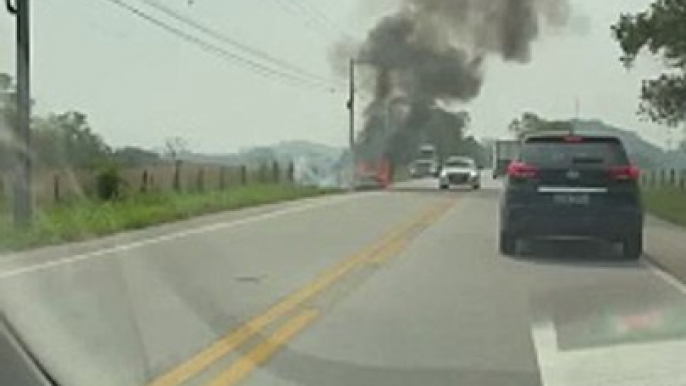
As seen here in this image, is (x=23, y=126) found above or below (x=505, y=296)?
above

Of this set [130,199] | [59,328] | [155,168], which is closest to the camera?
[59,328]

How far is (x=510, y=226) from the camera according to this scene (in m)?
20.3

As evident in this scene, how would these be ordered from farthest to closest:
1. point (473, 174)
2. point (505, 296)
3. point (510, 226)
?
point (473, 174)
point (510, 226)
point (505, 296)

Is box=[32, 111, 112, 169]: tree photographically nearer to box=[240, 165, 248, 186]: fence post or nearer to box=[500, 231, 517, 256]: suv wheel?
box=[500, 231, 517, 256]: suv wheel

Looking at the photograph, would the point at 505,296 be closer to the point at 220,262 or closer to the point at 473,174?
the point at 220,262

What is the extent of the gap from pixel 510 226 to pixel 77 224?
30.7ft

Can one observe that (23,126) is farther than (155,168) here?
No

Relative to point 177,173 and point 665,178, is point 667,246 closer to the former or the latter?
point 177,173

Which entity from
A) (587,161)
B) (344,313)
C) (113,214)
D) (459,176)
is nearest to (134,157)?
(113,214)

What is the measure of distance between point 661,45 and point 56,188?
26871 mm

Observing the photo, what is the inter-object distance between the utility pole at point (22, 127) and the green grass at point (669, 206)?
12763 millimetres

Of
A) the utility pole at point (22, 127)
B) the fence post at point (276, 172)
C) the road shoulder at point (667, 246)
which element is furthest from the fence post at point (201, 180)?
the utility pole at point (22, 127)

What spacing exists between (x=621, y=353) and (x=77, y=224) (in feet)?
56.9

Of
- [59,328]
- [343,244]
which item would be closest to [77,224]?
[343,244]
